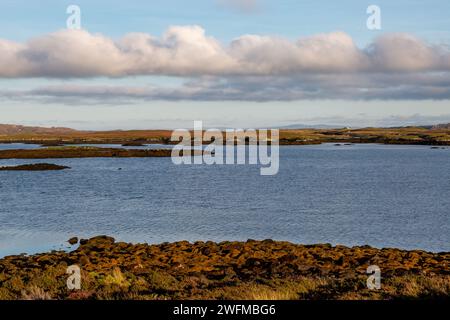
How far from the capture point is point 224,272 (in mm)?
20812

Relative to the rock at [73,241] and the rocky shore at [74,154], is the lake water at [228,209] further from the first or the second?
the rocky shore at [74,154]

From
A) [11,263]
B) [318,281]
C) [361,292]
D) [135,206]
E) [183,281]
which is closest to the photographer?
[361,292]

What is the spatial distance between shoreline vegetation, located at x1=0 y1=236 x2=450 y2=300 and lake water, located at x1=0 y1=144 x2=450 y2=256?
4826mm

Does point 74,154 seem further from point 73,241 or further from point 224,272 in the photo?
point 224,272

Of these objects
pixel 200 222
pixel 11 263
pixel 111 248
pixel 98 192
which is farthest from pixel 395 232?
pixel 98 192

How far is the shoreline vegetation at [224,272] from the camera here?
14.0 m

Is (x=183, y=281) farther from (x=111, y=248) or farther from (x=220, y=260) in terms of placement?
(x=111, y=248)

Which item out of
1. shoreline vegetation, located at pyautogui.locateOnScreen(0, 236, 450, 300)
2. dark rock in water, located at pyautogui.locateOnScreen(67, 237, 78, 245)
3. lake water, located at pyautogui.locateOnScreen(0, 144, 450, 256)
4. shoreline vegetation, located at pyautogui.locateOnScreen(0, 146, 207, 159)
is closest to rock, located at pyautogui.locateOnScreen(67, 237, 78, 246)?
dark rock in water, located at pyautogui.locateOnScreen(67, 237, 78, 245)

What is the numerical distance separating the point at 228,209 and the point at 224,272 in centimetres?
2366

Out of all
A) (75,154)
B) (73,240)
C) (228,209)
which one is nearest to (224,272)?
(73,240)
